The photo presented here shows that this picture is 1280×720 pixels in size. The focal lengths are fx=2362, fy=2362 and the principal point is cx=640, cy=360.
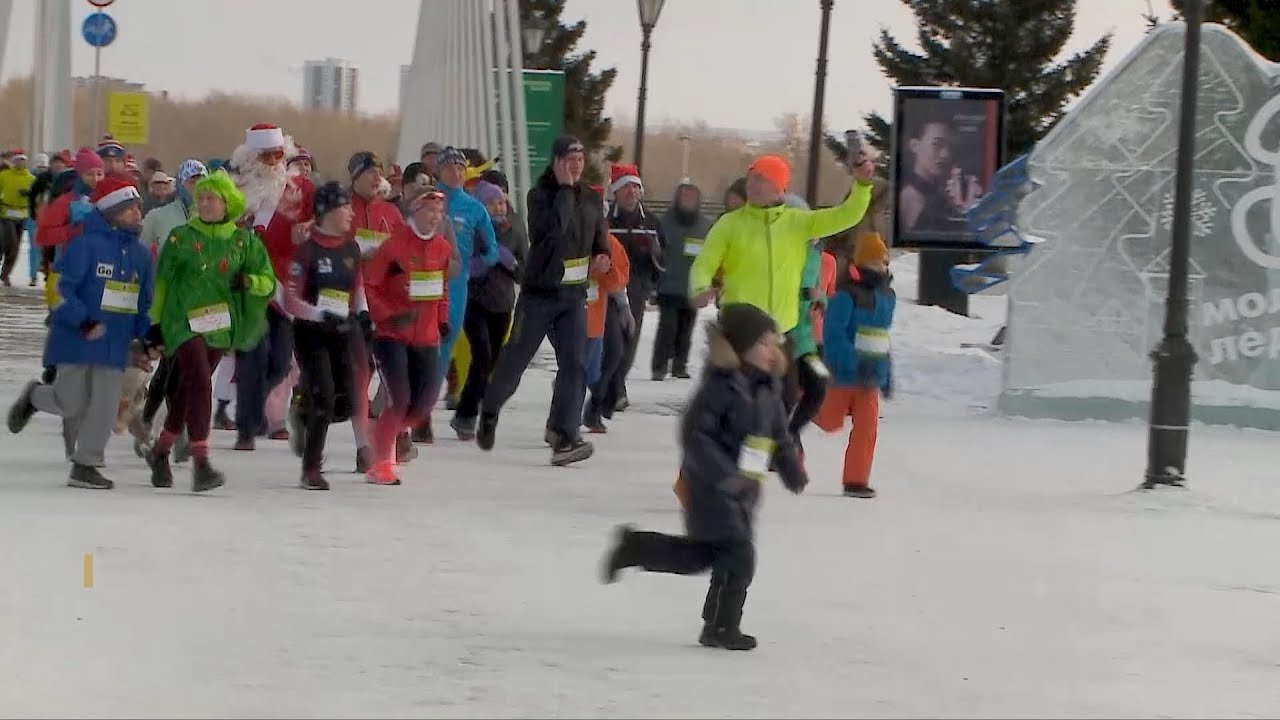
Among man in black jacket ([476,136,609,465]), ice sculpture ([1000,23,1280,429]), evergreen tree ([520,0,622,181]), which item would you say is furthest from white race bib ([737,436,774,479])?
evergreen tree ([520,0,622,181])

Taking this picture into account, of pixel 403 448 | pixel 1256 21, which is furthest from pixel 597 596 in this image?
pixel 1256 21

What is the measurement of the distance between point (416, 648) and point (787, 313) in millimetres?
4261

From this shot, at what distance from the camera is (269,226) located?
1251cm

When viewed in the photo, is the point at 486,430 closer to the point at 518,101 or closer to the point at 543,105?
the point at 518,101

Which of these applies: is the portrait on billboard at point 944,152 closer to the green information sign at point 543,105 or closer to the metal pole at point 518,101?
the metal pole at point 518,101

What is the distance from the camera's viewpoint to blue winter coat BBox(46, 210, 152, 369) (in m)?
11.2

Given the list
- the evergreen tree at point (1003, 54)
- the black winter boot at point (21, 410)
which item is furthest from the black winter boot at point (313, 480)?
the evergreen tree at point (1003, 54)

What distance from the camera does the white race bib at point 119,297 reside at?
11.3 metres

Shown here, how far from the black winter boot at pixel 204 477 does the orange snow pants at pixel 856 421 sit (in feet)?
10.0

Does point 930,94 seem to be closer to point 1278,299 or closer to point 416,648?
Answer: point 1278,299

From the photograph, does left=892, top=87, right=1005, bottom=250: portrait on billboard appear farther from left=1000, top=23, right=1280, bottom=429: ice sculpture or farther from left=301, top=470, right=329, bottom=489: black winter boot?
left=301, top=470, right=329, bottom=489: black winter boot

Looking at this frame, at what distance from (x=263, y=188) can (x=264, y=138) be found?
0.91 ft

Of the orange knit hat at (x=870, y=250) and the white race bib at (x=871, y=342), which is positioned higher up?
the orange knit hat at (x=870, y=250)

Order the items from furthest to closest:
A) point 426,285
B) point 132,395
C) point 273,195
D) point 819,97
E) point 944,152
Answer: point 819,97, point 944,152, point 132,395, point 273,195, point 426,285
